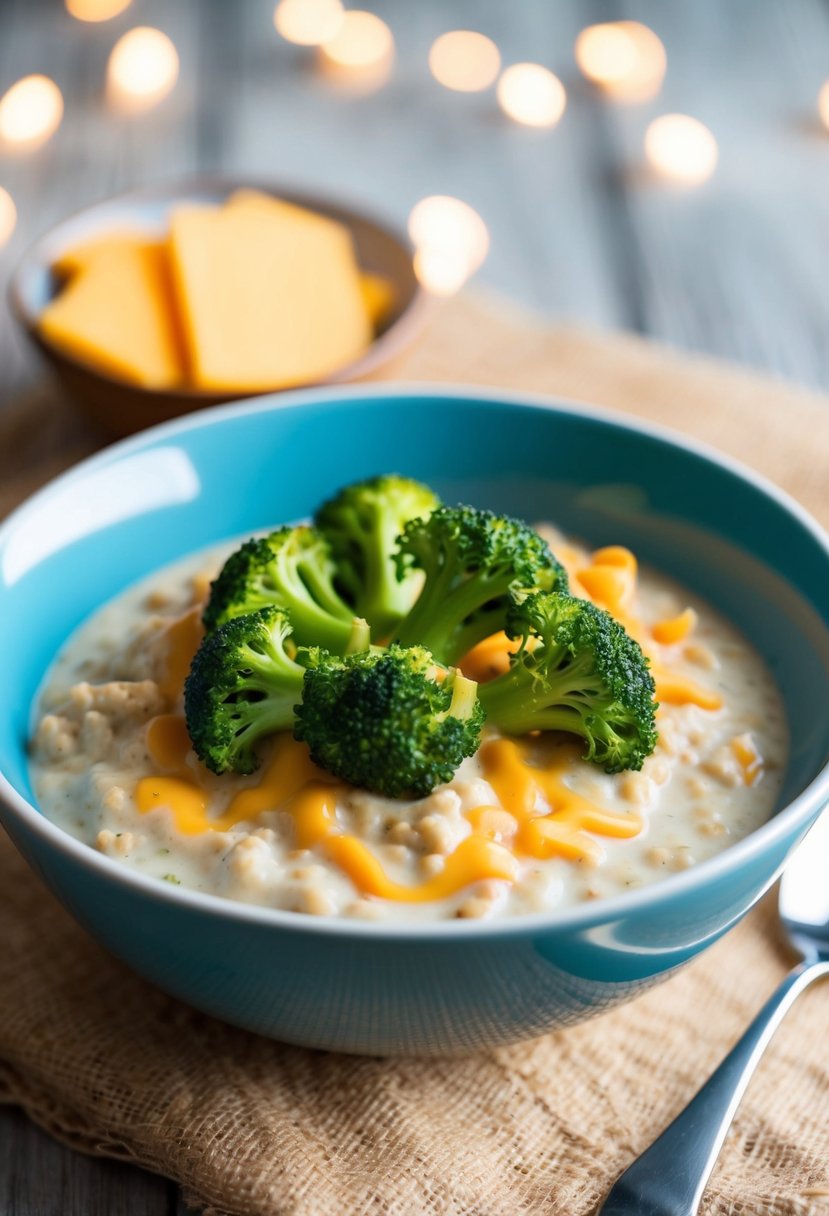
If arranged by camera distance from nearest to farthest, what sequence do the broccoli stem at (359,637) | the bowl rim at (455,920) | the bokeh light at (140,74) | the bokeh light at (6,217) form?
the bowl rim at (455,920) < the broccoli stem at (359,637) < the bokeh light at (6,217) < the bokeh light at (140,74)

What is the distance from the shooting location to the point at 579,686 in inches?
105

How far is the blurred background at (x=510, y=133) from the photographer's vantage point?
5555 mm

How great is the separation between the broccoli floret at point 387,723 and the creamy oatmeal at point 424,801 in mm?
59

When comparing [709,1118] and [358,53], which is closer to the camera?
[709,1118]

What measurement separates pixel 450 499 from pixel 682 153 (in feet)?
10.8

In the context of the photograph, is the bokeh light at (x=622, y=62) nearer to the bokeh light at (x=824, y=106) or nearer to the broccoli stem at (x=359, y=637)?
the bokeh light at (x=824, y=106)

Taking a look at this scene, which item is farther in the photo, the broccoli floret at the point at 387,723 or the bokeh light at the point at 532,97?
the bokeh light at the point at 532,97

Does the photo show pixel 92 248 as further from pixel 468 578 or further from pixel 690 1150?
pixel 690 1150

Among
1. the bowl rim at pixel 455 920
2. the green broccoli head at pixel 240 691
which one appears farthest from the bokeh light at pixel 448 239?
the bowl rim at pixel 455 920

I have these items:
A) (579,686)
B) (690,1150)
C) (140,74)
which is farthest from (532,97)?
(690,1150)

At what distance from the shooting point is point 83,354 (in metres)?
4.29

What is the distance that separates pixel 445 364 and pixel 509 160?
1922 mm

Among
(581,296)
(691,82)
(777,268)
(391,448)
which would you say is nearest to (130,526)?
(391,448)

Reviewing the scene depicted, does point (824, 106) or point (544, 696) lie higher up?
point (824, 106)
